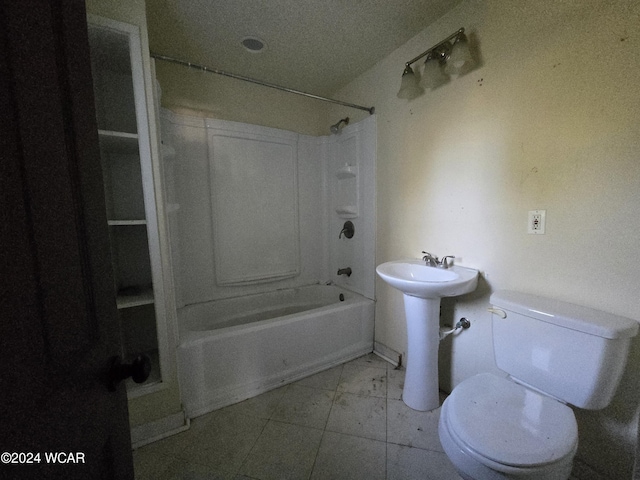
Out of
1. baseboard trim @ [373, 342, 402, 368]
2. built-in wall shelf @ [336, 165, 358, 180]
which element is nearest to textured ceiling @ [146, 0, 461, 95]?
built-in wall shelf @ [336, 165, 358, 180]

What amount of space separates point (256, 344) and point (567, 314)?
157cm

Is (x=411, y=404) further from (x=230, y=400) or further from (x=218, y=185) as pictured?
(x=218, y=185)

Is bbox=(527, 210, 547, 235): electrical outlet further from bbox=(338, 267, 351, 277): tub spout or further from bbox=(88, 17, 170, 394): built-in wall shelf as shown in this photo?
bbox=(88, 17, 170, 394): built-in wall shelf

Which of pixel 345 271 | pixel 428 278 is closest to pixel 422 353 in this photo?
pixel 428 278

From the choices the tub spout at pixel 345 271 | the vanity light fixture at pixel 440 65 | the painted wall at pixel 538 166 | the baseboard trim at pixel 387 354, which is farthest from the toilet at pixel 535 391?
the tub spout at pixel 345 271

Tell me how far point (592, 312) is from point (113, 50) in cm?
245

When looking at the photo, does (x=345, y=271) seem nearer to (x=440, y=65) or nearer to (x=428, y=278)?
(x=428, y=278)

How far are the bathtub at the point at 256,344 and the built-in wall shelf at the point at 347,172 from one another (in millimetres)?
1096

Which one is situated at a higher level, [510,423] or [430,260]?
[430,260]

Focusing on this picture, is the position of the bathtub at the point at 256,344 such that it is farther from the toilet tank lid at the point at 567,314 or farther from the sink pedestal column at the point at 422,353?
the toilet tank lid at the point at 567,314

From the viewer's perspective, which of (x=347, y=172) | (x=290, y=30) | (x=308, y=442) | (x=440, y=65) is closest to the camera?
(x=308, y=442)

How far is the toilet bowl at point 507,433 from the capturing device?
0.74 m

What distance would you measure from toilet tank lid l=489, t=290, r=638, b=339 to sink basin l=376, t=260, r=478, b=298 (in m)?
0.16

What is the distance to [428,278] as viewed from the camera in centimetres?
155
